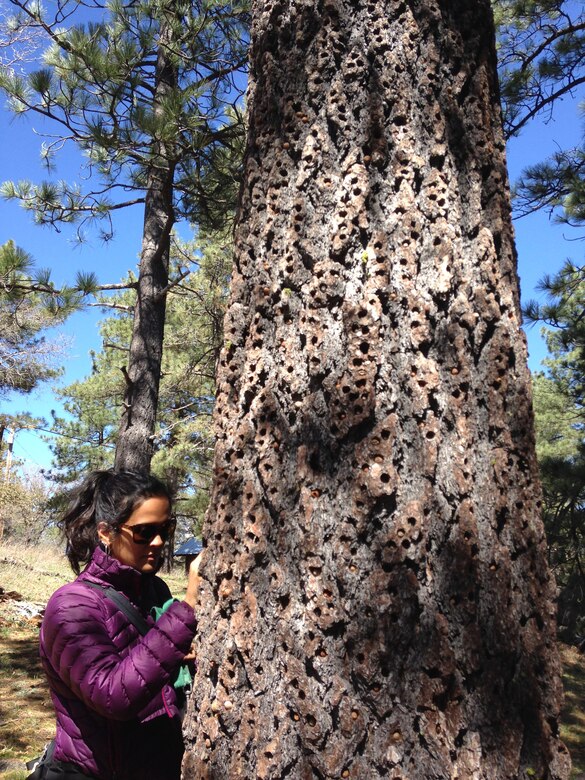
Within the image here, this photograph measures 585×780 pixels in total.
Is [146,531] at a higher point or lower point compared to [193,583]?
higher

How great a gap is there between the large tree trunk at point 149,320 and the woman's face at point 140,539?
4784 millimetres

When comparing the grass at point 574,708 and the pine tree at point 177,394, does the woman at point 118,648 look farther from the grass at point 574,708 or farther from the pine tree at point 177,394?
the pine tree at point 177,394

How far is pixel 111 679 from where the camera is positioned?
1470 millimetres

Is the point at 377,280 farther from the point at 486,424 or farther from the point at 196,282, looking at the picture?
the point at 196,282

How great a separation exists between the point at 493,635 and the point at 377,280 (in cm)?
78

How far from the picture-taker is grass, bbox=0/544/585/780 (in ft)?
14.3

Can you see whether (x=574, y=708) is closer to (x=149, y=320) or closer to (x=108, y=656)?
(x=149, y=320)

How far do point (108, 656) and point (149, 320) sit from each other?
18.9 feet

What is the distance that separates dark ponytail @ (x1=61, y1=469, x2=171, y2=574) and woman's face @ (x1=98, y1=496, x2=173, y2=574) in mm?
19

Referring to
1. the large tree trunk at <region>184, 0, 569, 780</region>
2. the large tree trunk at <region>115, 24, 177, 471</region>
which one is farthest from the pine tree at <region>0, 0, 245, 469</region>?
the large tree trunk at <region>184, 0, 569, 780</region>

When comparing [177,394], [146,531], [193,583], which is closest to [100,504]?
[146,531]

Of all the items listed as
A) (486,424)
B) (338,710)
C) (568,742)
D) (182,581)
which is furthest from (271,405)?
(182,581)

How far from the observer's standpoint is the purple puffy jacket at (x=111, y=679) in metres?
1.47

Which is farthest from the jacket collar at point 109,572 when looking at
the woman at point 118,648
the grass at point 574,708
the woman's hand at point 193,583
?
the grass at point 574,708
